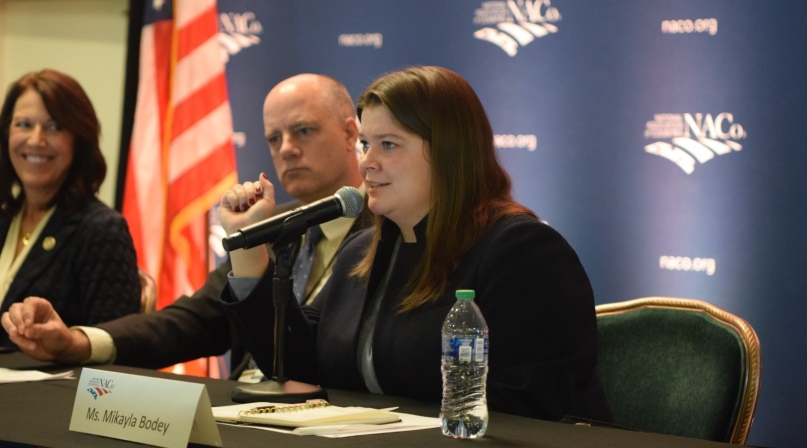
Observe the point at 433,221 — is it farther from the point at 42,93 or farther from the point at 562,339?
the point at 42,93

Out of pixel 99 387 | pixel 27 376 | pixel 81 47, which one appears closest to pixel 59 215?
pixel 27 376

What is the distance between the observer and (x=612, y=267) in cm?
436

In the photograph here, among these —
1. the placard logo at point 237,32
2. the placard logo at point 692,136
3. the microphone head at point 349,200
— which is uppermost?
the placard logo at point 237,32

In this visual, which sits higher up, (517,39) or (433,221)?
(517,39)

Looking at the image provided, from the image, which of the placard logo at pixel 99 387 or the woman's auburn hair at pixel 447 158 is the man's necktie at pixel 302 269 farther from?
the placard logo at pixel 99 387

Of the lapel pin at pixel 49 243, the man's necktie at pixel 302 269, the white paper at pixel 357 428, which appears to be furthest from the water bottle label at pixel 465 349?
the lapel pin at pixel 49 243

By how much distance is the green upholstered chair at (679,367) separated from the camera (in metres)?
2.23

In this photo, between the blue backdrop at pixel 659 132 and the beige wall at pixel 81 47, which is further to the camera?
the beige wall at pixel 81 47

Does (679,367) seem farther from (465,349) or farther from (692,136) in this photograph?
(692,136)

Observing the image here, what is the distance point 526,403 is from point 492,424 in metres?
A: 0.24

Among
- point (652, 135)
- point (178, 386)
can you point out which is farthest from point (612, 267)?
point (178, 386)

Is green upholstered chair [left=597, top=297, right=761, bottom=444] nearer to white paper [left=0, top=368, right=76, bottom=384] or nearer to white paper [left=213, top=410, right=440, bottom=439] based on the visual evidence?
white paper [left=213, top=410, right=440, bottom=439]

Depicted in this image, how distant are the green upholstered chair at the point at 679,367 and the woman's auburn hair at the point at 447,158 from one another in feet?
1.52

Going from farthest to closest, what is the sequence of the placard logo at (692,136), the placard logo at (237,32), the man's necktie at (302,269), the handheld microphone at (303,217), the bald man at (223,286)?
the placard logo at (237,32) < the placard logo at (692,136) < the man's necktie at (302,269) < the bald man at (223,286) < the handheld microphone at (303,217)
